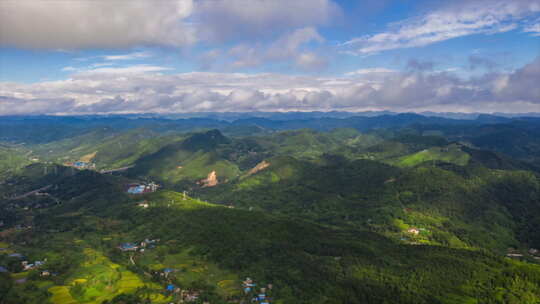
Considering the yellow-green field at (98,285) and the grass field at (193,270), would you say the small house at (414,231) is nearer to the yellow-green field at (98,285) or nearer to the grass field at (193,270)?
the grass field at (193,270)

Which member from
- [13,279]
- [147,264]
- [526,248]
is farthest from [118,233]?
[526,248]

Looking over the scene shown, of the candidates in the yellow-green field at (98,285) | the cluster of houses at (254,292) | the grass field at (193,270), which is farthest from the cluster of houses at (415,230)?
the yellow-green field at (98,285)

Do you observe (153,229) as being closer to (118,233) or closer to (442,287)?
(118,233)

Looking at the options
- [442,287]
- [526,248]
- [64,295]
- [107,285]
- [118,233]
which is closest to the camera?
[64,295]

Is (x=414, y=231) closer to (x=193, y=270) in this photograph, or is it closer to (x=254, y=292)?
(x=254, y=292)

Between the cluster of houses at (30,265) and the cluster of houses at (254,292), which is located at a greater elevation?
the cluster of houses at (30,265)

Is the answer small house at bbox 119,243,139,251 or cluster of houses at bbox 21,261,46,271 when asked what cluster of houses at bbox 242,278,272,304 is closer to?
small house at bbox 119,243,139,251
